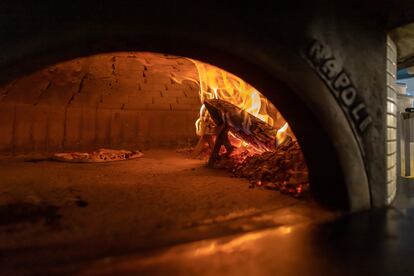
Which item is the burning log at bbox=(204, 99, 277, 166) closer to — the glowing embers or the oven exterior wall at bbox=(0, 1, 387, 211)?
the glowing embers

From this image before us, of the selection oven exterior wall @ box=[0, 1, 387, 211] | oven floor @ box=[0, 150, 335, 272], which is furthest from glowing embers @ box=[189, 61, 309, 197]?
oven exterior wall @ box=[0, 1, 387, 211]

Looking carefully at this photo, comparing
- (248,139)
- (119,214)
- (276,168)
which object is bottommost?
(119,214)

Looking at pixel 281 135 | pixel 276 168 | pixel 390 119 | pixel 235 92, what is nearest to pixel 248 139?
pixel 281 135

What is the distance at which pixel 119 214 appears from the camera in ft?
9.28

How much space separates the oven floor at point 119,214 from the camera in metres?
2.05

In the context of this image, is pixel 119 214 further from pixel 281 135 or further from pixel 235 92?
pixel 235 92

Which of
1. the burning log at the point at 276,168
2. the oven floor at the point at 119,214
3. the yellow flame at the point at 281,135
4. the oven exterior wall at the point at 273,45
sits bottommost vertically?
the oven floor at the point at 119,214

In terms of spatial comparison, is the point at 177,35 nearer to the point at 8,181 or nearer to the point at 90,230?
the point at 90,230

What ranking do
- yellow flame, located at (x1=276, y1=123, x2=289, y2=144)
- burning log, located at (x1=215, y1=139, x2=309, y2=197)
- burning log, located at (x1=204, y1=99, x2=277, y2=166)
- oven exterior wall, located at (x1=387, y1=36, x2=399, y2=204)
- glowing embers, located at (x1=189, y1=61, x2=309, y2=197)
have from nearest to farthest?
1. oven exterior wall, located at (x1=387, y1=36, x2=399, y2=204)
2. burning log, located at (x1=215, y1=139, x2=309, y2=197)
3. glowing embers, located at (x1=189, y1=61, x2=309, y2=197)
4. yellow flame, located at (x1=276, y1=123, x2=289, y2=144)
5. burning log, located at (x1=204, y1=99, x2=277, y2=166)

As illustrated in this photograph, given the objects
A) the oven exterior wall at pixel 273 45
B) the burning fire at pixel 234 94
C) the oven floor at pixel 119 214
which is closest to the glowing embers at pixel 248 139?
the burning fire at pixel 234 94

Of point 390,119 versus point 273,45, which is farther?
point 390,119

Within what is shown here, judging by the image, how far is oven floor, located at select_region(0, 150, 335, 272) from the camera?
6.73 feet

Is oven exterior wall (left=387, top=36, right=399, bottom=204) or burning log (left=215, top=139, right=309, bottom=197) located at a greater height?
oven exterior wall (left=387, top=36, right=399, bottom=204)

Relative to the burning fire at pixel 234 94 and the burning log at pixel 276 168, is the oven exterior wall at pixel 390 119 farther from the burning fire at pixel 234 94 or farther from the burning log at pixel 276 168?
the burning fire at pixel 234 94
